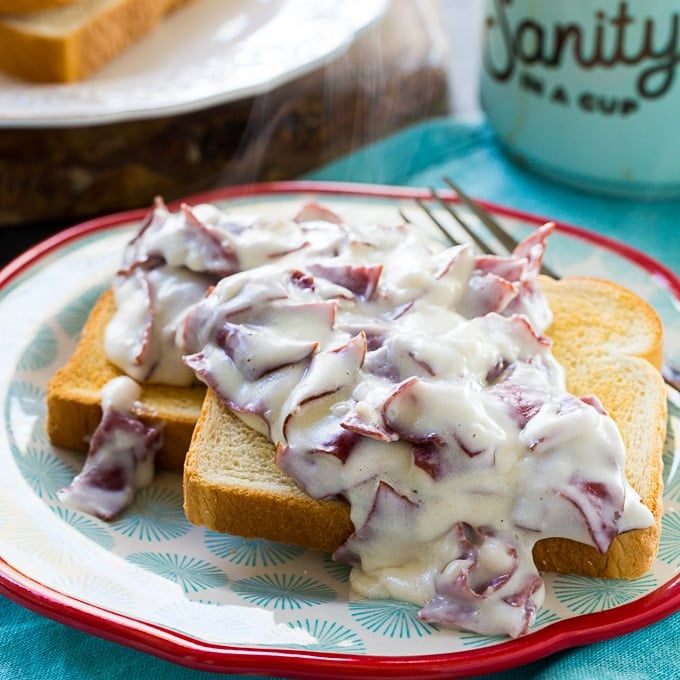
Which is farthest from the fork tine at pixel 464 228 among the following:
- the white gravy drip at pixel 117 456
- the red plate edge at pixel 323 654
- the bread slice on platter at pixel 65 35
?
the bread slice on platter at pixel 65 35

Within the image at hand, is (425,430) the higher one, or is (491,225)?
(425,430)

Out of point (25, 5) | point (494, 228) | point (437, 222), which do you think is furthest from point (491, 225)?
point (25, 5)

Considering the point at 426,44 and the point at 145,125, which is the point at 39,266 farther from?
the point at 426,44

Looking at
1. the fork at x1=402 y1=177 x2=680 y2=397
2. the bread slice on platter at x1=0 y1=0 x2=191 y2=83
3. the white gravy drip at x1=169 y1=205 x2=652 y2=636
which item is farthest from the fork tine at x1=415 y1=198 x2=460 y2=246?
the bread slice on platter at x1=0 y1=0 x2=191 y2=83

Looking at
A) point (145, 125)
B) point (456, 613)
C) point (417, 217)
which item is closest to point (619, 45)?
point (417, 217)

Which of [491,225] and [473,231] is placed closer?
[491,225]

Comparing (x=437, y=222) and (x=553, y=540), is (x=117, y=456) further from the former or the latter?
(x=437, y=222)
